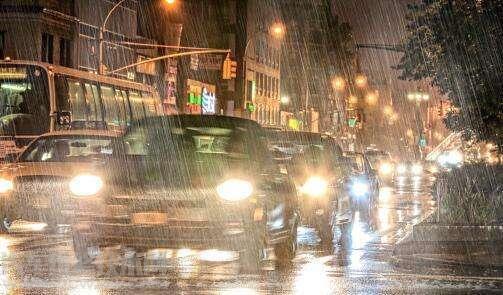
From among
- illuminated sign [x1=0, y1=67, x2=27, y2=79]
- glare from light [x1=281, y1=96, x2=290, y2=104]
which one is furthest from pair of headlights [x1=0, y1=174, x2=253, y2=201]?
glare from light [x1=281, y1=96, x2=290, y2=104]

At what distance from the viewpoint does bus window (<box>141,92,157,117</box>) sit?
3156 cm

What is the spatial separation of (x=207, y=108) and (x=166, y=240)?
62.4 meters

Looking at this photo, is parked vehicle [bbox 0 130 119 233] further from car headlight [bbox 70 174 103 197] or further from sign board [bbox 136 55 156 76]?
sign board [bbox 136 55 156 76]

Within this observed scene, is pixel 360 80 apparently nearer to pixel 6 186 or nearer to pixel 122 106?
pixel 122 106

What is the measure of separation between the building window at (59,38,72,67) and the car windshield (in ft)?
111

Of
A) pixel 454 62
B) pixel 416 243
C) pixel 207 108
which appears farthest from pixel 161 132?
pixel 207 108

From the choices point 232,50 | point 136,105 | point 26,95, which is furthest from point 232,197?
point 232,50

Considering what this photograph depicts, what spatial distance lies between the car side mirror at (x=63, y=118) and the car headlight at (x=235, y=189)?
1311 cm

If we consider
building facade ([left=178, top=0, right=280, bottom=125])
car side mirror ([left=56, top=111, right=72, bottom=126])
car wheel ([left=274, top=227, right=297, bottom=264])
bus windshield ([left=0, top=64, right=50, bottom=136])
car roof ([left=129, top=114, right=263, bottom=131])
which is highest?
building facade ([left=178, top=0, right=280, bottom=125])

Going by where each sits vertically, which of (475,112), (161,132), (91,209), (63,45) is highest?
(63,45)

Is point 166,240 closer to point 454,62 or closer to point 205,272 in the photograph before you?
point 205,272

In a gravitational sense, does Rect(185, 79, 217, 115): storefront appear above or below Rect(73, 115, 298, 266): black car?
above

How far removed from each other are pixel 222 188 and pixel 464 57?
9149 millimetres

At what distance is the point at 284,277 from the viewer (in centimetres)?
1103
